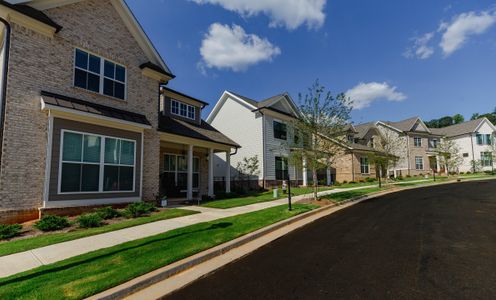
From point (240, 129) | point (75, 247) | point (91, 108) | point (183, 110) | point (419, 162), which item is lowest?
point (75, 247)

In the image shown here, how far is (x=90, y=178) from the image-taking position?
10.7m

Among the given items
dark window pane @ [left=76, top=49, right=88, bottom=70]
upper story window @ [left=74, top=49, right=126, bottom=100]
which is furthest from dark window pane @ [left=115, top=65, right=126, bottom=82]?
dark window pane @ [left=76, top=49, right=88, bottom=70]

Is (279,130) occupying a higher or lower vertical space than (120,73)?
lower

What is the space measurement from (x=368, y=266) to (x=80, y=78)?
12580mm

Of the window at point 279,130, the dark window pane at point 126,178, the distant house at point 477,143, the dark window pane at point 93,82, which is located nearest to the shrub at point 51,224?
the dark window pane at point 126,178

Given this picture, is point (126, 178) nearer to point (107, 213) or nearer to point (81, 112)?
point (107, 213)

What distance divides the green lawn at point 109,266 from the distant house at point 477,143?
52.3 meters

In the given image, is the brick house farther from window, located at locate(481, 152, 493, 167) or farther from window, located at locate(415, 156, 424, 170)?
window, located at locate(481, 152, 493, 167)

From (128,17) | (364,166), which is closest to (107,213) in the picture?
(128,17)

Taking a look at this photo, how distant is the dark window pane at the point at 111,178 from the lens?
36.8ft

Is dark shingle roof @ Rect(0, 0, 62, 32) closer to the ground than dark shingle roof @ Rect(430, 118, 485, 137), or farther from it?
closer to the ground

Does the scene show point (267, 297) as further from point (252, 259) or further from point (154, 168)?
point (154, 168)

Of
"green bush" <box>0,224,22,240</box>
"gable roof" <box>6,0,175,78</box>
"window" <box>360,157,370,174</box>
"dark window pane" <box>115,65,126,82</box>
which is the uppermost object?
"gable roof" <box>6,0,175,78</box>

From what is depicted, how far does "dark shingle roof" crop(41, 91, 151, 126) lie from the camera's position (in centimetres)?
987
